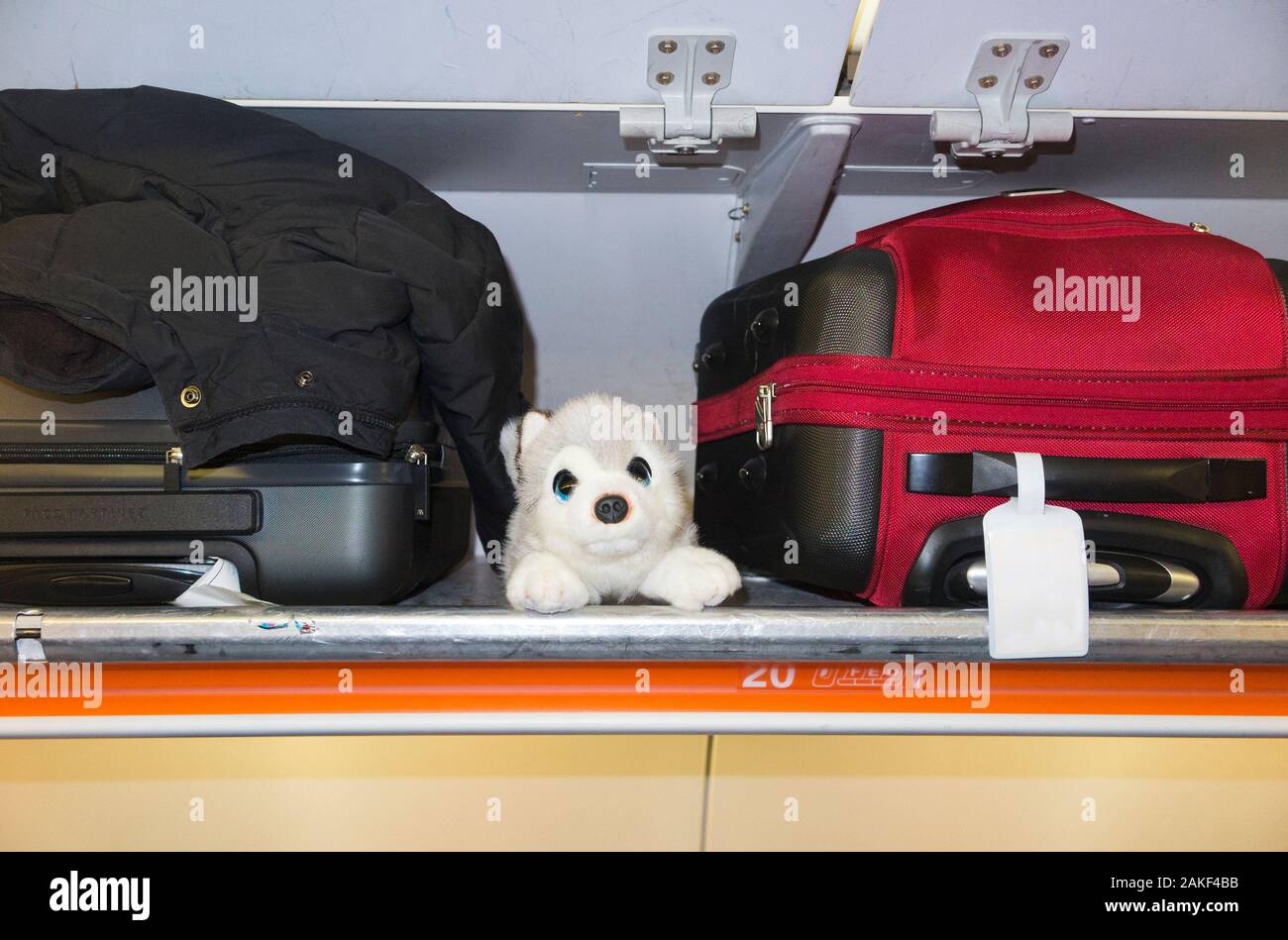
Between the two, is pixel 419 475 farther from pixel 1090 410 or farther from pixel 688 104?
pixel 1090 410

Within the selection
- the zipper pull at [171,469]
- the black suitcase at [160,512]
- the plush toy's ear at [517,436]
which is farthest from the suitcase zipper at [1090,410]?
the zipper pull at [171,469]

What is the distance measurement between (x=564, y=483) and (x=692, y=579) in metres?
0.12

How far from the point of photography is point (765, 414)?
24.5 inches

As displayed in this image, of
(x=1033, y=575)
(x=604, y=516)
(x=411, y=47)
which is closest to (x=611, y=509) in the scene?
(x=604, y=516)

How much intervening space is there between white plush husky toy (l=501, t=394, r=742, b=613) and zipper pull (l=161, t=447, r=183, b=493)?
9.5 inches

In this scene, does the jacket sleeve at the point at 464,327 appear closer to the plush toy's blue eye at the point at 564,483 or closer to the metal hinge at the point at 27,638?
the plush toy's blue eye at the point at 564,483

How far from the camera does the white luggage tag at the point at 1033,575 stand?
19.3 inches

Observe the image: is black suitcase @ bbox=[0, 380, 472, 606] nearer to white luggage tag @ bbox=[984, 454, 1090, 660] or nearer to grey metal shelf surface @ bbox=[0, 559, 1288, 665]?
grey metal shelf surface @ bbox=[0, 559, 1288, 665]

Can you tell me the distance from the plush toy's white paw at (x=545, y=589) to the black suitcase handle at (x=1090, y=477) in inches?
9.5

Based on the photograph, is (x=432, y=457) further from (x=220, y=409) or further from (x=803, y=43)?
(x=803, y=43)

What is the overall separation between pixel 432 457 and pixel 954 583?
420 mm
